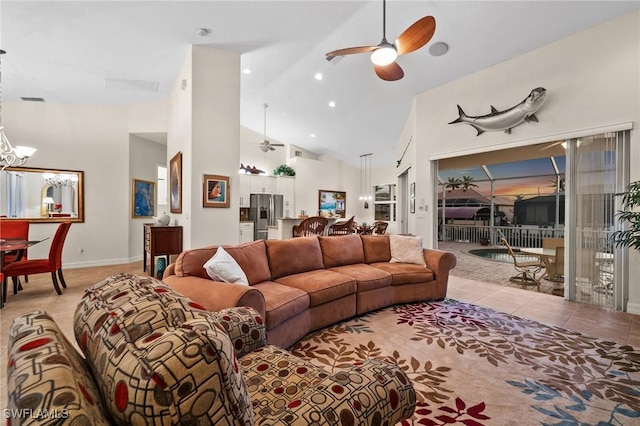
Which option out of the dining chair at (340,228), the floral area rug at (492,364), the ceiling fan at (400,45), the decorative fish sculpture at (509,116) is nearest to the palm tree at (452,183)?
the decorative fish sculpture at (509,116)

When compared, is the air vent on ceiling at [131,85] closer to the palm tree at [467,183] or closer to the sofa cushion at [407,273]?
the sofa cushion at [407,273]

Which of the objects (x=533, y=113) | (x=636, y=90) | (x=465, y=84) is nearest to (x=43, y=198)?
(x=465, y=84)

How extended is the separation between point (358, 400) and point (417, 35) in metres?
2.98

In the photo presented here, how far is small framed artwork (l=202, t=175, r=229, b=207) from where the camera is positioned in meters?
4.08

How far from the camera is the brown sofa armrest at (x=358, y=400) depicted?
0.82 m

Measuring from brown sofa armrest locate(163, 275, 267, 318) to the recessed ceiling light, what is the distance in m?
4.07

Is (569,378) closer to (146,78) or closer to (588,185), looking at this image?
(588,185)

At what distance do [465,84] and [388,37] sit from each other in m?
1.56

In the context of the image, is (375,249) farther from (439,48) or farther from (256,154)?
(256,154)

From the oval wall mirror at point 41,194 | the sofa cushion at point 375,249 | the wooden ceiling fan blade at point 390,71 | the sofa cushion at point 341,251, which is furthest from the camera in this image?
the oval wall mirror at point 41,194

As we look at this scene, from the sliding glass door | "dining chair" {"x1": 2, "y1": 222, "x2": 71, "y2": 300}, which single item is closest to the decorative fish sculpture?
the sliding glass door

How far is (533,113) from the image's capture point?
147 inches

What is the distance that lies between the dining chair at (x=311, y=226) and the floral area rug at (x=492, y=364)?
2.37 meters

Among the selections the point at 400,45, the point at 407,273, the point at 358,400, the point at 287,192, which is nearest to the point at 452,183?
the point at 287,192
